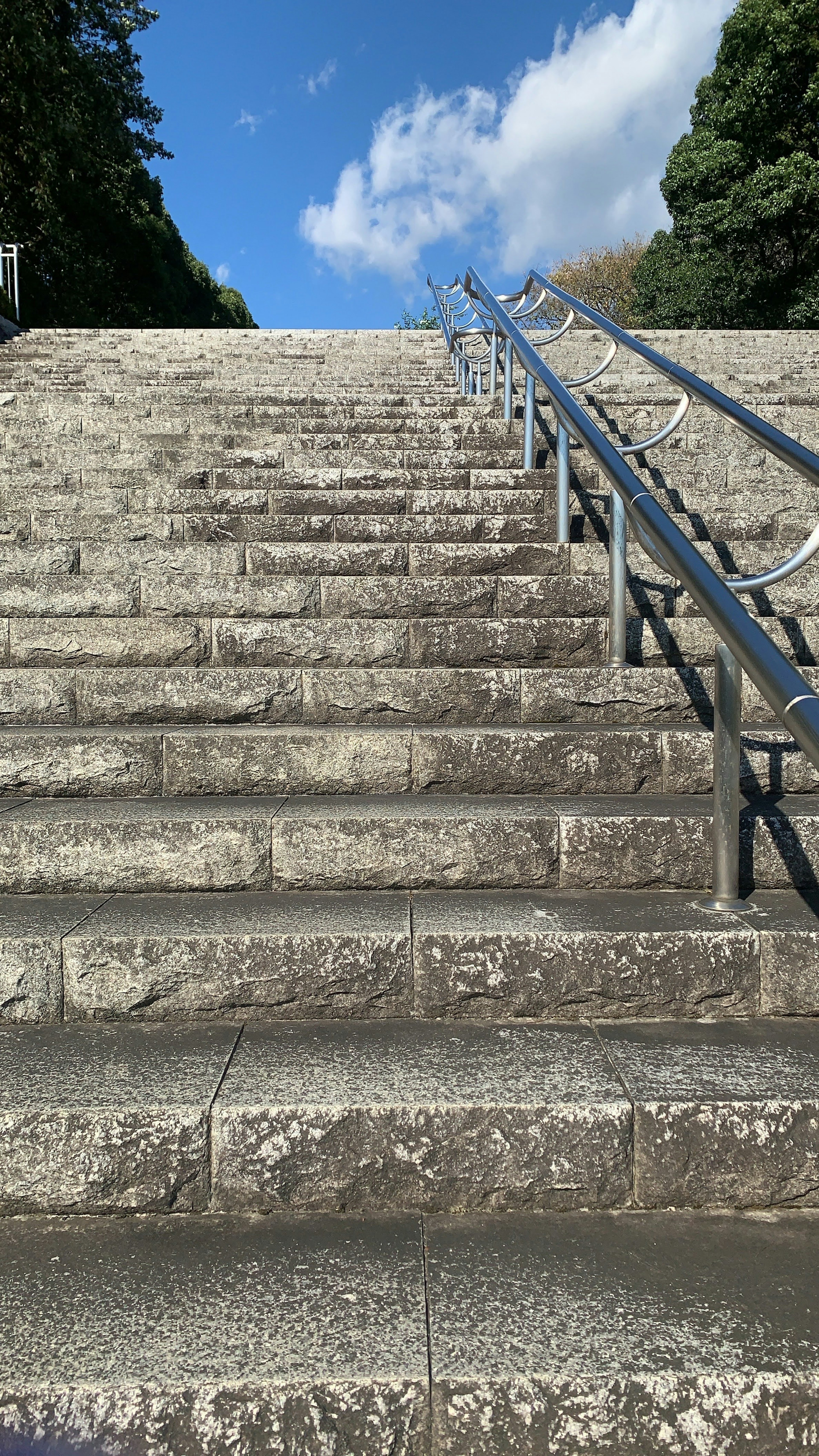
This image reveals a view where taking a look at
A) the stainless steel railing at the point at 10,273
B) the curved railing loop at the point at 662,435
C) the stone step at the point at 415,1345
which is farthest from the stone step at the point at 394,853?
the stainless steel railing at the point at 10,273

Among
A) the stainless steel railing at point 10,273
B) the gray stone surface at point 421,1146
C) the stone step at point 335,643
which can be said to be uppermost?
the stainless steel railing at point 10,273

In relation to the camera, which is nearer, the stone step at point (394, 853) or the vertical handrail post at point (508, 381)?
the stone step at point (394, 853)

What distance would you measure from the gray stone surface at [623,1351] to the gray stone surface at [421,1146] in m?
0.14

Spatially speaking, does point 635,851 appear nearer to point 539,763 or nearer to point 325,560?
point 539,763

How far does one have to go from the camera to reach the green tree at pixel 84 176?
53.0 ft

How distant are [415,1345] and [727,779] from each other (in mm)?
1419

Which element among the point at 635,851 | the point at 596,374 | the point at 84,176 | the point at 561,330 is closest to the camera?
the point at 635,851

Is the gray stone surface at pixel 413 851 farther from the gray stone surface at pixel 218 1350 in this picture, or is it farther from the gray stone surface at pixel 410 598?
the gray stone surface at pixel 410 598

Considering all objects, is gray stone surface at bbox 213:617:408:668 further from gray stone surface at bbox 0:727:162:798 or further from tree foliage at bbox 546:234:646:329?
tree foliage at bbox 546:234:646:329

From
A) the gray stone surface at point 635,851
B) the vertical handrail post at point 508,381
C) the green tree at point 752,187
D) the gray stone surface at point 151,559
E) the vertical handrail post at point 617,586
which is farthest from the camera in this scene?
the green tree at point 752,187

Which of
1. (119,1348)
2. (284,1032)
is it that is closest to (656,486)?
(284,1032)

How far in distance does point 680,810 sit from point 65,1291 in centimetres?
178

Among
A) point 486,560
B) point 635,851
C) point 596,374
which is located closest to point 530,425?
point 596,374

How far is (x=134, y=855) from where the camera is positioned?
2.39 m
